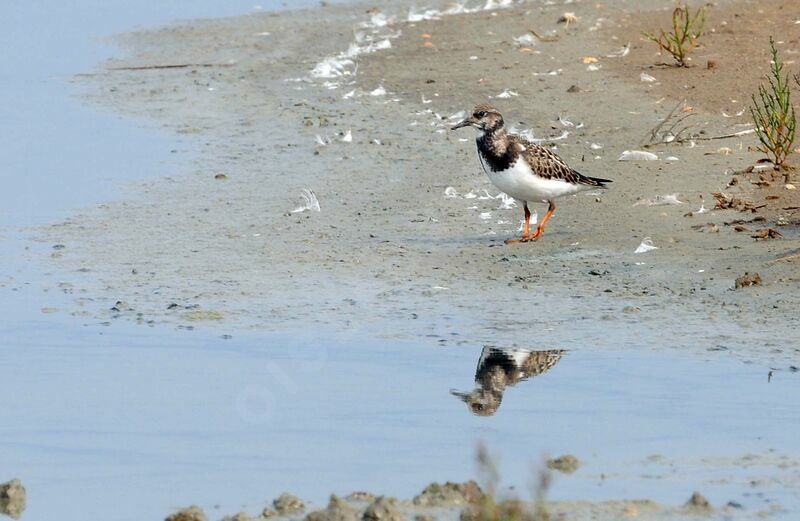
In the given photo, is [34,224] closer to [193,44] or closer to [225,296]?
[225,296]

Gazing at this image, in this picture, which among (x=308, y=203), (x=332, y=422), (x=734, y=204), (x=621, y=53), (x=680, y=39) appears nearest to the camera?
(x=332, y=422)

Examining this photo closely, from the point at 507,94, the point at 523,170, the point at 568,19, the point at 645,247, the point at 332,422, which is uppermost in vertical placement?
the point at 568,19

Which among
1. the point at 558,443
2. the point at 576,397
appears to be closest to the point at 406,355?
the point at 576,397

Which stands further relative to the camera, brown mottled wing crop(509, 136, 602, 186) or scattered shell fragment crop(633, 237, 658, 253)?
brown mottled wing crop(509, 136, 602, 186)

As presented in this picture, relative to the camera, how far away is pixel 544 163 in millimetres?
10531

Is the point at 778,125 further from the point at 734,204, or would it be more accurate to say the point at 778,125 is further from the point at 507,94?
the point at 507,94

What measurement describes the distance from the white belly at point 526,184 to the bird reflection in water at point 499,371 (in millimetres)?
2662

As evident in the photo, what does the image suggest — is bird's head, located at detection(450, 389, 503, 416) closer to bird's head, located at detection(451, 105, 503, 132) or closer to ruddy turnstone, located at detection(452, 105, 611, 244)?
ruddy turnstone, located at detection(452, 105, 611, 244)

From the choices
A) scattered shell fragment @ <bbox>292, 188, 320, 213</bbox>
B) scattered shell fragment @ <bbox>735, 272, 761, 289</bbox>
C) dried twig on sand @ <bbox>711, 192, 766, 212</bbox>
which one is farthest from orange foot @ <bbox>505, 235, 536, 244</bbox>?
scattered shell fragment @ <bbox>735, 272, 761, 289</bbox>

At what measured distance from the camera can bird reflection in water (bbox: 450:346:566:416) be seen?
6.97 metres

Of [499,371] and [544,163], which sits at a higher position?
[544,163]

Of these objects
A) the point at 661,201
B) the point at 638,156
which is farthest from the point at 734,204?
the point at 638,156

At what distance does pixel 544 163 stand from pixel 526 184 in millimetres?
212

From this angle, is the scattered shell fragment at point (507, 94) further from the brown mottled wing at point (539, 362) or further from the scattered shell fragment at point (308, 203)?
the brown mottled wing at point (539, 362)
